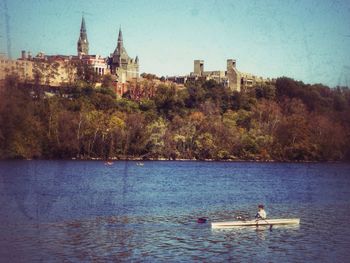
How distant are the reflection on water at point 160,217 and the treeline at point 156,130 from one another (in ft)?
70.3

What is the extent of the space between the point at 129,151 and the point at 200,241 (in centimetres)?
7714

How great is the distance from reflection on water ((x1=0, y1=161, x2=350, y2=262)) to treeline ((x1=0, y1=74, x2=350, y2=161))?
21.4 m

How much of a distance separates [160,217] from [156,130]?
67317 millimetres

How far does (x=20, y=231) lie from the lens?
105 feet

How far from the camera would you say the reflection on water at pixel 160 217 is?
2770 cm

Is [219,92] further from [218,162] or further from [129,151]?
[129,151]

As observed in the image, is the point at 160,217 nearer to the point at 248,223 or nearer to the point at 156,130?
the point at 248,223

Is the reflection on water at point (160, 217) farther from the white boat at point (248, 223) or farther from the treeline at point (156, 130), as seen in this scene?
the treeline at point (156, 130)

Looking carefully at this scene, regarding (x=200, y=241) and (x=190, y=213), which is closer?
(x=200, y=241)

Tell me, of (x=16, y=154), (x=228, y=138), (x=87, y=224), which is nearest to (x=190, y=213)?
(x=87, y=224)

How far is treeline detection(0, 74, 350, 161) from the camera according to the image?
96425mm

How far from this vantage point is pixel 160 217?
3862 centimetres

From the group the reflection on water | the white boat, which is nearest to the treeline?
the reflection on water

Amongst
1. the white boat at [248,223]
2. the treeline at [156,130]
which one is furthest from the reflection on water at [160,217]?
the treeline at [156,130]
